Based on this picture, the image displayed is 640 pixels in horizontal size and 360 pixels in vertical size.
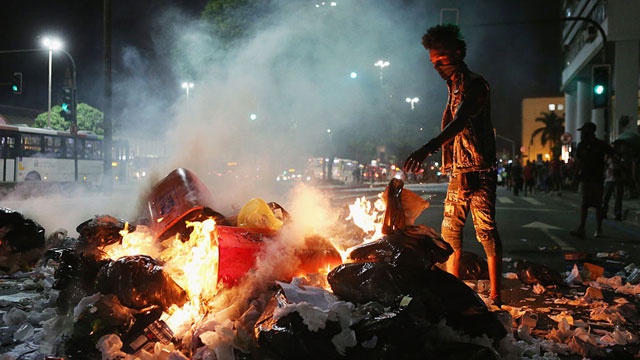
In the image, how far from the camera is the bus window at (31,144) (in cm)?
1912

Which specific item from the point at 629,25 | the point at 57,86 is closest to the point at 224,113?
the point at 629,25

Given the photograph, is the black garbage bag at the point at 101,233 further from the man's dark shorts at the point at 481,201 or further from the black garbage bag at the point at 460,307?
the man's dark shorts at the point at 481,201

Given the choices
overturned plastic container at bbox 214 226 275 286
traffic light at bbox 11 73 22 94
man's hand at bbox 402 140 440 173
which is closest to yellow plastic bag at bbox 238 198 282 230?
overturned plastic container at bbox 214 226 275 286

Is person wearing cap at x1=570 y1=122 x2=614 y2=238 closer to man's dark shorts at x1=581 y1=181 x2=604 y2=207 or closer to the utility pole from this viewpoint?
man's dark shorts at x1=581 y1=181 x2=604 y2=207

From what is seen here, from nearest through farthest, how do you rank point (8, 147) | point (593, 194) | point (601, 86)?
point (593, 194), point (601, 86), point (8, 147)

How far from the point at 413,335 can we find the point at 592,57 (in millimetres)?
30179

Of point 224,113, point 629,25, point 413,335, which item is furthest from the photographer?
point 629,25

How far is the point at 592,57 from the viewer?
2755 centimetres

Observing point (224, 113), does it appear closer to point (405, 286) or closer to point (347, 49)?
point (347, 49)

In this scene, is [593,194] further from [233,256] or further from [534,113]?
[534,113]

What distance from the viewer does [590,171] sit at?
296 inches

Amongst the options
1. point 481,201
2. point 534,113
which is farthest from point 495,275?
point 534,113

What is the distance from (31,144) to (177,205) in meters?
18.6

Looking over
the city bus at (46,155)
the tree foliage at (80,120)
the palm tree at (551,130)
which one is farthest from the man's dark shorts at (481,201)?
the palm tree at (551,130)
